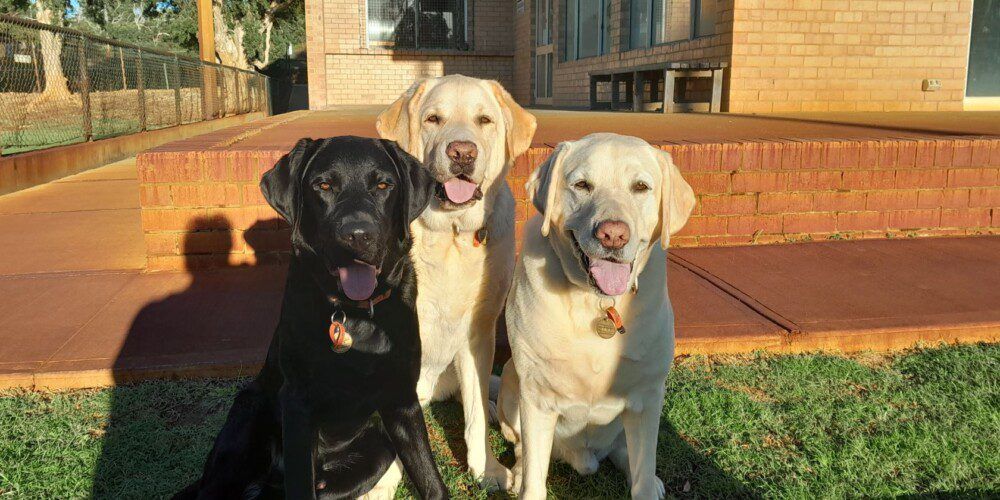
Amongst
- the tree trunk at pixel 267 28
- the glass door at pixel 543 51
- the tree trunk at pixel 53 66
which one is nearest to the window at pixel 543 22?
the glass door at pixel 543 51

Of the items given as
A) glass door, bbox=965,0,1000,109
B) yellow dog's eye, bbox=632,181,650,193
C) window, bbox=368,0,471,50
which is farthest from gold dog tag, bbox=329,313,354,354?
window, bbox=368,0,471,50

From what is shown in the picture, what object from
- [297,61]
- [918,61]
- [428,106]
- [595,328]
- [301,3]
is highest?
[301,3]

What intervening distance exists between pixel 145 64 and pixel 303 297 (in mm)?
14358

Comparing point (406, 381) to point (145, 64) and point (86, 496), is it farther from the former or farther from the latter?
point (145, 64)

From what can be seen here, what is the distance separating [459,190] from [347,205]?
2.46ft

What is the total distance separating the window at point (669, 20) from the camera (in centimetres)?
1355

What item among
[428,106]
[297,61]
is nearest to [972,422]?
[428,106]

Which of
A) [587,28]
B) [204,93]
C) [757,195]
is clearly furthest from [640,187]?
[587,28]

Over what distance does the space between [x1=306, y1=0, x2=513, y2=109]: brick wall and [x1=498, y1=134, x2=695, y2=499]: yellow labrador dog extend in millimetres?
24561

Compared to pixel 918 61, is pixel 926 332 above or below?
below

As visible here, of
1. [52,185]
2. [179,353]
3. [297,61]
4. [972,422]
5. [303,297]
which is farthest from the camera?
[297,61]

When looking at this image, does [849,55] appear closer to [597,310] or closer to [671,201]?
[671,201]

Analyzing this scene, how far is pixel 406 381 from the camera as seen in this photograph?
7.86ft

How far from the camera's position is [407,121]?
126 inches
